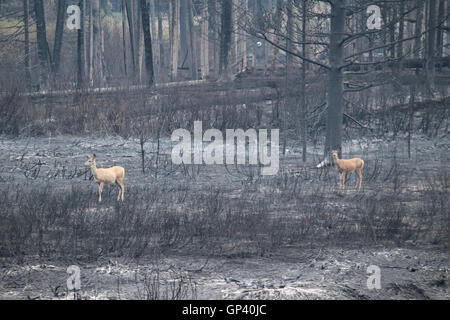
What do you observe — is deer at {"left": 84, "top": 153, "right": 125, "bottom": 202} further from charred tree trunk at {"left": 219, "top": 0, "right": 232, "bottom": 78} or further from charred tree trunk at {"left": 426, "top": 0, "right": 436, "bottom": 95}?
charred tree trunk at {"left": 219, "top": 0, "right": 232, "bottom": 78}

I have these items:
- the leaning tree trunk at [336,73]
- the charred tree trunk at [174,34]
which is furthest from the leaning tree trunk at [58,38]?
the leaning tree trunk at [336,73]

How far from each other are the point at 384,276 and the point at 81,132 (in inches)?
438

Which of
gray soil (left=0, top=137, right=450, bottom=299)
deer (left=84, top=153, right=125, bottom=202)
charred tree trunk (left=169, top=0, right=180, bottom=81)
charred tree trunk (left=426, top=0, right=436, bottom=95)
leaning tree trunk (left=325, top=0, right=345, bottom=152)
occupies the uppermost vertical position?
charred tree trunk (left=169, top=0, right=180, bottom=81)

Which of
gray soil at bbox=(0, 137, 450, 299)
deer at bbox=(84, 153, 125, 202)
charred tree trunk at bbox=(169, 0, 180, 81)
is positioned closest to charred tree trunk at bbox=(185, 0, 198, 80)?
charred tree trunk at bbox=(169, 0, 180, 81)

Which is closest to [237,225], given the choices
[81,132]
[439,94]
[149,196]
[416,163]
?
[149,196]

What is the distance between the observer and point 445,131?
51.3 ft

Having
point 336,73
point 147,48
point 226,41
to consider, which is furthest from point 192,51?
point 336,73

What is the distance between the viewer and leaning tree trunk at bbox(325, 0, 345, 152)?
11.6 m

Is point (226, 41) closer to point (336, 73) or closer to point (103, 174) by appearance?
point (336, 73)
